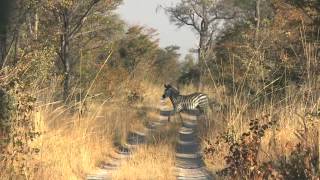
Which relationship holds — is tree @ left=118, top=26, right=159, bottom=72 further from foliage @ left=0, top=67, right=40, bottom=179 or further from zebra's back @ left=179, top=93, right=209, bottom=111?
foliage @ left=0, top=67, right=40, bottom=179

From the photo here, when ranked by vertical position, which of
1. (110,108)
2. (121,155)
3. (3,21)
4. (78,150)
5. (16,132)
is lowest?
(121,155)

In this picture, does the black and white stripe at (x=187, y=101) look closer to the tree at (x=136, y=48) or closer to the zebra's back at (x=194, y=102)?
the zebra's back at (x=194, y=102)

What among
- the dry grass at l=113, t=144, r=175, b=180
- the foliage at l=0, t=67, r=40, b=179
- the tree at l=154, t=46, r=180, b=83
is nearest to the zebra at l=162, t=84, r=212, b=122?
the dry grass at l=113, t=144, r=175, b=180

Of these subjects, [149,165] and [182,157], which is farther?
[182,157]

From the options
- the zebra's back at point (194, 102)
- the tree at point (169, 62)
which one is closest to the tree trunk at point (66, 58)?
the zebra's back at point (194, 102)

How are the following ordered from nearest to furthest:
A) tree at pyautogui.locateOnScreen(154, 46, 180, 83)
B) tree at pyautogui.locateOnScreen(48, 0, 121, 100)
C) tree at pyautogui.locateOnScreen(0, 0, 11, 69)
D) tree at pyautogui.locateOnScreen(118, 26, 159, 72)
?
tree at pyautogui.locateOnScreen(0, 0, 11, 69) < tree at pyautogui.locateOnScreen(48, 0, 121, 100) < tree at pyautogui.locateOnScreen(118, 26, 159, 72) < tree at pyautogui.locateOnScreen(154, 46, 180, 83)

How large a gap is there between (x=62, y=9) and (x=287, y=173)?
33.9 ft

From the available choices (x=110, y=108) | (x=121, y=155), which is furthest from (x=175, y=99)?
(x=121, y=155)

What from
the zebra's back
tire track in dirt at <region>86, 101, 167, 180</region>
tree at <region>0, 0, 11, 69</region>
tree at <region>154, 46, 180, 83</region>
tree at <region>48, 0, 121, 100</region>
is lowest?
tire track in dirt at <region>86, 101, 167, 180</region>

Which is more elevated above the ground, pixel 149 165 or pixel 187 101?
pixel 187 101

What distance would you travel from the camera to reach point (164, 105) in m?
30.1

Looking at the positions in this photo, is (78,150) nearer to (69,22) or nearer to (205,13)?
(69,22)

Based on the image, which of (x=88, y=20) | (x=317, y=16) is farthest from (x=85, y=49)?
(x=317, y=16)

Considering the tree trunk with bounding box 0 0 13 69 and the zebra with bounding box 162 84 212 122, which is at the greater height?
the tree trunk with bounding box 0 0 13 69
